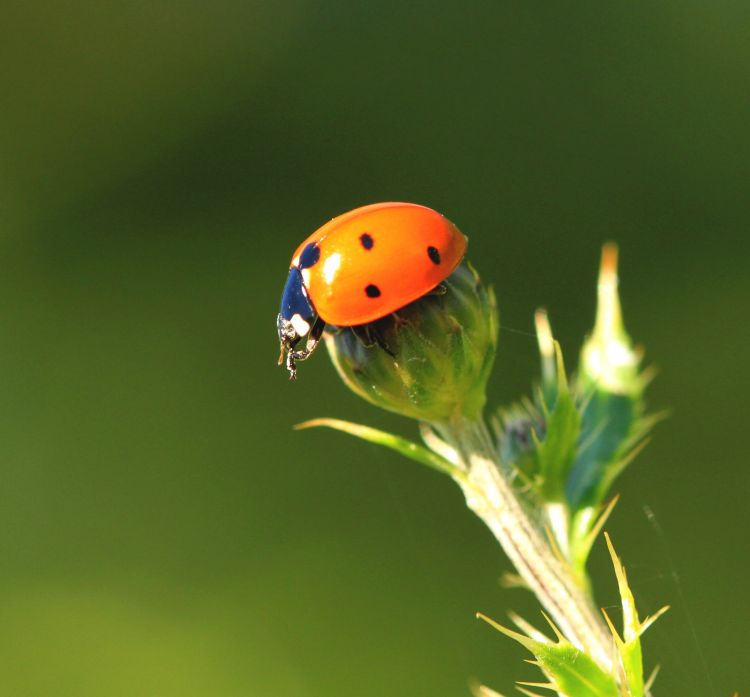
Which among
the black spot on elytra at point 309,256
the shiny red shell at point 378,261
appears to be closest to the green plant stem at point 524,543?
the shiny red shell at point 378,261

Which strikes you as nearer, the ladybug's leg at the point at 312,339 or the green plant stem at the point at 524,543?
the green plant stem at the point at 524,543

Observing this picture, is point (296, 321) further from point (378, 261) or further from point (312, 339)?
→ point (378, 261)

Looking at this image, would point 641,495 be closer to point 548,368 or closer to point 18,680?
point 548,368

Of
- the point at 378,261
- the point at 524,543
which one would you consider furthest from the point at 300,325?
the point at 524,543

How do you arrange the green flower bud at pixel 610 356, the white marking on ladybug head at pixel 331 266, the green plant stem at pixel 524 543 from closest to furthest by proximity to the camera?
the green plant stem at pixel 524 543 < the white marking on ladybug head at pixel 331 266 < the green flower bud at pixel 610 356

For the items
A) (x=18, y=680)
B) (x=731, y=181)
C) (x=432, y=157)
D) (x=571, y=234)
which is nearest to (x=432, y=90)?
(x=432, y=157)

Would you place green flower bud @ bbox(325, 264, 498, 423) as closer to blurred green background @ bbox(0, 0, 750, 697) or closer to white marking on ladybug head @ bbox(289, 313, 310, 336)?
white marking on ladybug head @ bbox(289, 313, 310, 336)

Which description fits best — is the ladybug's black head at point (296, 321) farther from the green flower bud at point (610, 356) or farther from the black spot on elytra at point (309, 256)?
the green flower bud at point (610, 356)
